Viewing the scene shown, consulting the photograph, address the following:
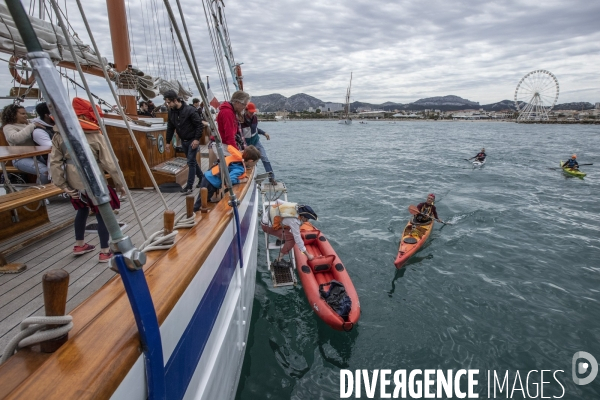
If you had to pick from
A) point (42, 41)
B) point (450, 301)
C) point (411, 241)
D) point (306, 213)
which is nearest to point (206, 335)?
point (42, 41)

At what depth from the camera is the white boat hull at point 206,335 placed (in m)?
1.56

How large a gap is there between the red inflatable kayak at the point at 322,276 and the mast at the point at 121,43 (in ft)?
18.5

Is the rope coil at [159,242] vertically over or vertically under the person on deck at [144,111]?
under

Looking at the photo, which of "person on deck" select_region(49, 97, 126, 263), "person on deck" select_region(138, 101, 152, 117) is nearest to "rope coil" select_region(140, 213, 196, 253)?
"person on deck" select_region(49, 97, 126, 263)

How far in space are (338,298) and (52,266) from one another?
13.2 ft

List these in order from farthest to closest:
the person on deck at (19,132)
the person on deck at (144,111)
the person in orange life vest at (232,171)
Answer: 1. the person on deck at (144,111)
2. the person on deck at (19,132)
3. the person in orange life vest at (232,171)

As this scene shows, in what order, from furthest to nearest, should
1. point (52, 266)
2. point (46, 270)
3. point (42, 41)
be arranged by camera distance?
point (42, 41)
point (52, 266)
point (46, 270)

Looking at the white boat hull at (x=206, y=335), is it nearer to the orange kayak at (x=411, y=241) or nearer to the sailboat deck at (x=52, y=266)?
the sailboat deck at (x=52, y=266)

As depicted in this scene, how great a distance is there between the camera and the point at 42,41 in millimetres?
3930

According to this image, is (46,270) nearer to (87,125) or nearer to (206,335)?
(87,125)

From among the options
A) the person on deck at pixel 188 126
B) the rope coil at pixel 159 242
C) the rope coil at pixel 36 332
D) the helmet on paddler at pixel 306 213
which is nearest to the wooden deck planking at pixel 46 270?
the rope coil at pixel 159 242

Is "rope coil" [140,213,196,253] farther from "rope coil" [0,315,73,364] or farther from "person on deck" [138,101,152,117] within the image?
"person on deck" [138,101,152,117]

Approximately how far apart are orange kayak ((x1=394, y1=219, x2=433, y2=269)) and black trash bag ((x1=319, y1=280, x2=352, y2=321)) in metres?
2.53

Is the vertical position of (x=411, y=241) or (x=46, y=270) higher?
(x=46, y=270)
